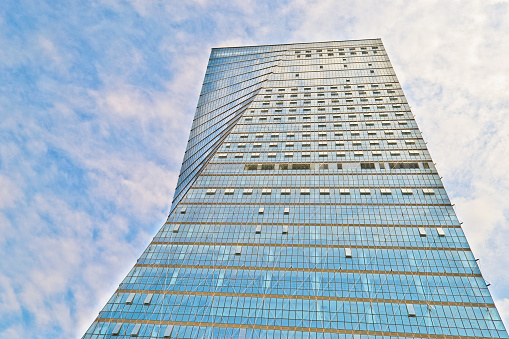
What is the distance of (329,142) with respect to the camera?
84812 millimetres

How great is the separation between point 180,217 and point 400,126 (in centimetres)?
5448

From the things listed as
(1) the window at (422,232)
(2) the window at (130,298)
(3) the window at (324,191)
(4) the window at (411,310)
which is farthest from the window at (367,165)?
(2) the window at (130,298)

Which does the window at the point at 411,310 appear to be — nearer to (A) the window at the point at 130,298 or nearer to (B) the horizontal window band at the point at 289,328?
(B) the horizontal window band at the point at 289,328

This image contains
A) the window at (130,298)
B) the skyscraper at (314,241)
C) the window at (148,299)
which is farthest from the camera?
the window at (130,298)

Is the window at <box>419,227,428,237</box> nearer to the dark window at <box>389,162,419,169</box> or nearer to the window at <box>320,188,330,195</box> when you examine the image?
the dark window at <box>389,162,419,169</box>

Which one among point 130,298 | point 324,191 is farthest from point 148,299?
point 324,191

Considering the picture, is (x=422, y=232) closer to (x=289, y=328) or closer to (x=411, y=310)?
(x=411, y=310)

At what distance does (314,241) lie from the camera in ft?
209

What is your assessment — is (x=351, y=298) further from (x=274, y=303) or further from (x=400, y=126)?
(x=400, y=126)

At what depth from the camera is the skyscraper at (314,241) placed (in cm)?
5253

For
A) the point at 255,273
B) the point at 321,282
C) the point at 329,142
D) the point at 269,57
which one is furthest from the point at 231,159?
the point at 269,57

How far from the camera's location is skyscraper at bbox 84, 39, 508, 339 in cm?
5253

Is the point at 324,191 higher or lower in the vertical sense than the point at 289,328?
higher

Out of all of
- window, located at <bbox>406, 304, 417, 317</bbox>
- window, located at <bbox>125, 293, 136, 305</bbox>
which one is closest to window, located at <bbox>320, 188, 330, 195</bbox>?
window, located at <bbox>406, 304, 417, 317</bbox>
